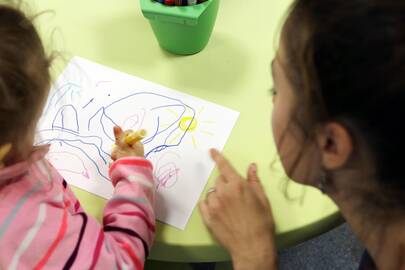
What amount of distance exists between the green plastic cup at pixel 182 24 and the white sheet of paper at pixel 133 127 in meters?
0.07

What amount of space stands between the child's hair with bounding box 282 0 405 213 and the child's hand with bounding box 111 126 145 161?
0.27 meters

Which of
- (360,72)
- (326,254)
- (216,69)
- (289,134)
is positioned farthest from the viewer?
(326,254)

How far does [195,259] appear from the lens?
0.58 meters

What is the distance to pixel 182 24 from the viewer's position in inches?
26.9

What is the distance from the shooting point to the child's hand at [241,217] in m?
0.58

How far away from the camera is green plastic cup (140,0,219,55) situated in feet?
2.17

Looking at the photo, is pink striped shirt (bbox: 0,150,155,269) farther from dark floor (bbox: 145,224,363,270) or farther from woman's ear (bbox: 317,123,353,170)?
dark floor (bbox: 145,224,363,270)

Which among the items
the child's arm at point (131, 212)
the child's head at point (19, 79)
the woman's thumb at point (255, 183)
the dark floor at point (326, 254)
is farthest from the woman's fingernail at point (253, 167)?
the dark floor at point (326, 254)

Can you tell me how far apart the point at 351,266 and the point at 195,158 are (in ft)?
2.22

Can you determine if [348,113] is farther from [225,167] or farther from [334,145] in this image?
[225,167]

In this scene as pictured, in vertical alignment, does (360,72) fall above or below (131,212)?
above

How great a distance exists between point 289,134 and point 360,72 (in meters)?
0.14

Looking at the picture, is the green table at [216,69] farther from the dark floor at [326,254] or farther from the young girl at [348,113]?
the dark floor at [326,254]

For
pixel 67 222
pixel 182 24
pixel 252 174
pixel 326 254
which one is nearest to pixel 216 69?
pixel 182 24
